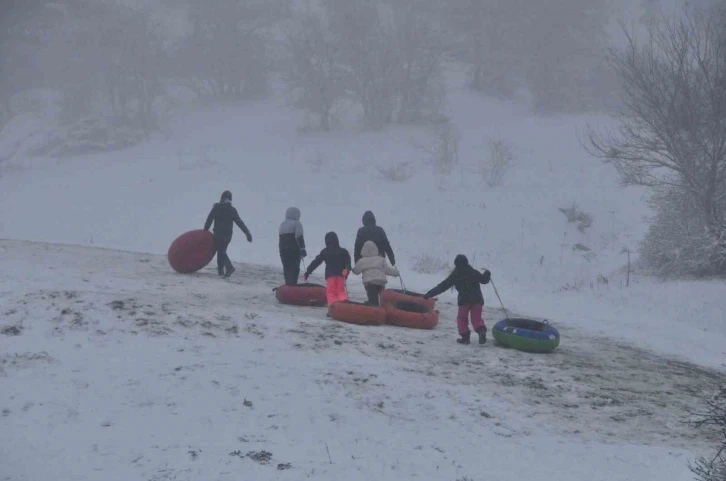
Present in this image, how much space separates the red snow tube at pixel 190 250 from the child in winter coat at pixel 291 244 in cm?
190

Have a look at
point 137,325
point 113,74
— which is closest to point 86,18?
point 113,74

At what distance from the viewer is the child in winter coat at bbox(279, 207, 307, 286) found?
11891 millimetres

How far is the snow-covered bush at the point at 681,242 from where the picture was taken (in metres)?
15.2

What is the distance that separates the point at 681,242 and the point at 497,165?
651 inches

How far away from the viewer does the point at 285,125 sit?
4153 cm

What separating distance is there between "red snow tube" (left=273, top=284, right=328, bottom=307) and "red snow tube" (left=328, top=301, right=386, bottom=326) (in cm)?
143

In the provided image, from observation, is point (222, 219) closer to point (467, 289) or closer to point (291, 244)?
point (291, 244)

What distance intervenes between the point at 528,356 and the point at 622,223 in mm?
20635

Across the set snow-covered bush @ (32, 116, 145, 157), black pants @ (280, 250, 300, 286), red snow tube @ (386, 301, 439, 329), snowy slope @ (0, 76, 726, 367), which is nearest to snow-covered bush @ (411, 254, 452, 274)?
snowy slope @ (0, 76, 726, 367)

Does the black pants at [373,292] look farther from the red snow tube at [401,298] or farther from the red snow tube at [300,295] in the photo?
the red snow tube at [300,295]

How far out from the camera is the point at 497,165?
3225cm

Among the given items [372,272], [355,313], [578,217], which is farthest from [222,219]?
[578,217]

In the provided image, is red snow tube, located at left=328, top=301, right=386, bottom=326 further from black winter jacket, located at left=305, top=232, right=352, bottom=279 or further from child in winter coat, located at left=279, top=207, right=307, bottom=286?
child in winter coat, located at left=279, top=207, right=307, bottom=286

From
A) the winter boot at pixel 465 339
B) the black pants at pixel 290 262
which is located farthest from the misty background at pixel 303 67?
the winter boot at pixel 465 339
